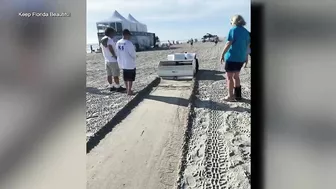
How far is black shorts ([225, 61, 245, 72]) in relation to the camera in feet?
5.17

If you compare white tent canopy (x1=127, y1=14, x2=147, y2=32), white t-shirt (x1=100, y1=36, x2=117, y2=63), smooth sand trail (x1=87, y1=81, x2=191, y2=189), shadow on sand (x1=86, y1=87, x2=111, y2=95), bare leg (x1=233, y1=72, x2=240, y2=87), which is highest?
white tent canopy (x1=127, y1=14, x2=147, y2=32)

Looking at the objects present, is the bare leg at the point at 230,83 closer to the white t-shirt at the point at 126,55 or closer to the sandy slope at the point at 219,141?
the sandy slope at the point at 219,141

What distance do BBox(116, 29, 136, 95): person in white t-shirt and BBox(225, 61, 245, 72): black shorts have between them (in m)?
0.43

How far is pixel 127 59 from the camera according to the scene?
5.40 feet

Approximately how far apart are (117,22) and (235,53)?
553 millimetres

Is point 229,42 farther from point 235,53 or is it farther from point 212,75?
point 212,75

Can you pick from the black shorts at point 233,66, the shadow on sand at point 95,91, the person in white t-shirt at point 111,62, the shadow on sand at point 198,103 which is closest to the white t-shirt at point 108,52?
the person in white t-shirt at point 111,62

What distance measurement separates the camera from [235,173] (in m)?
1.53

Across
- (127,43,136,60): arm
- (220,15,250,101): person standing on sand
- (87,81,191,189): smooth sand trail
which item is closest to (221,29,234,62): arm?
(220,15,250,101): person standing on sand

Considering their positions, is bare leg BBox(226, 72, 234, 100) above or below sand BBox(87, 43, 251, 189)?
above

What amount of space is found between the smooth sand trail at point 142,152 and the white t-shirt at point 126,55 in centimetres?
23

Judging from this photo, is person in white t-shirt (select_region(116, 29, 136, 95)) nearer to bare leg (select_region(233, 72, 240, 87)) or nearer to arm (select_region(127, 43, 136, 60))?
arm (select_region(127, 43, 136, 60))

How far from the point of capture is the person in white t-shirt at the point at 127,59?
164 centimetres

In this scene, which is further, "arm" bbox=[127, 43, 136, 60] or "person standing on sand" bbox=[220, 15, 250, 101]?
"arm" bbox=[127, 43, 136, 60]
